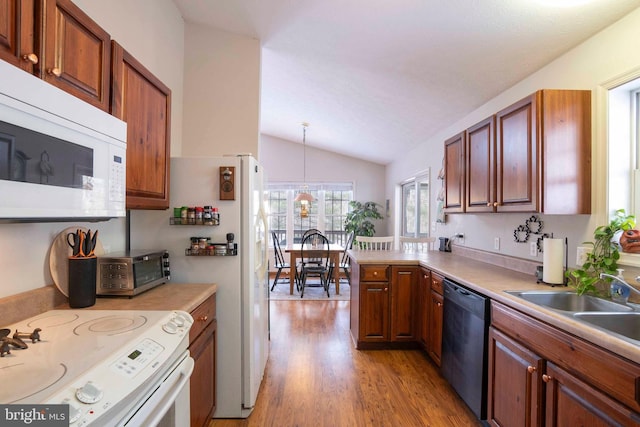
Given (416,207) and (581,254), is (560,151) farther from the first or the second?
(416,207)

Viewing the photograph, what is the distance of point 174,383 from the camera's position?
44.9 inches

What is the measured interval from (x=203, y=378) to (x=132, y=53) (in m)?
2.01

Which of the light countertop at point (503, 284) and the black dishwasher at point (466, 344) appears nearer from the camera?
the light countertop at point (503, 284)

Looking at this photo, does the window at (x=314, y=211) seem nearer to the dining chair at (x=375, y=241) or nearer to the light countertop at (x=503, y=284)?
the dining chair at (x=375, y=241)

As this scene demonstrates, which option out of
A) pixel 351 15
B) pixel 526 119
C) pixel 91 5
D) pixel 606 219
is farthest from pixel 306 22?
pixel 606 219

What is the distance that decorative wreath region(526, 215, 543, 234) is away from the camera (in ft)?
7.04

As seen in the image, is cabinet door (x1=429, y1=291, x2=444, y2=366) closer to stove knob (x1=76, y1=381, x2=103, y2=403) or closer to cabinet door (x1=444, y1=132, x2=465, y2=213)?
cabinet door (x1=444, y1=132, x2=465, y2=213)

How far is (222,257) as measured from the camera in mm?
1906

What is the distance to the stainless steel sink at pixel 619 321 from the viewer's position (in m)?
1.32

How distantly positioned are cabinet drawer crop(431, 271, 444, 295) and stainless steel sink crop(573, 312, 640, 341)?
1.02 m

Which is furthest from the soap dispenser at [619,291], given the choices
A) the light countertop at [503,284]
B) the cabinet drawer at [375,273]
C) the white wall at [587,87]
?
the cabinet drawer at [375,273]

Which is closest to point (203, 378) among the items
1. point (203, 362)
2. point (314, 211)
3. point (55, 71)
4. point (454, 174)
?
point (203, 362)

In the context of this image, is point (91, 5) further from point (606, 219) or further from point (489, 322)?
point (606, 219)

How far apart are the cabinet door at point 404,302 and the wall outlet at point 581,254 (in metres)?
1.18
